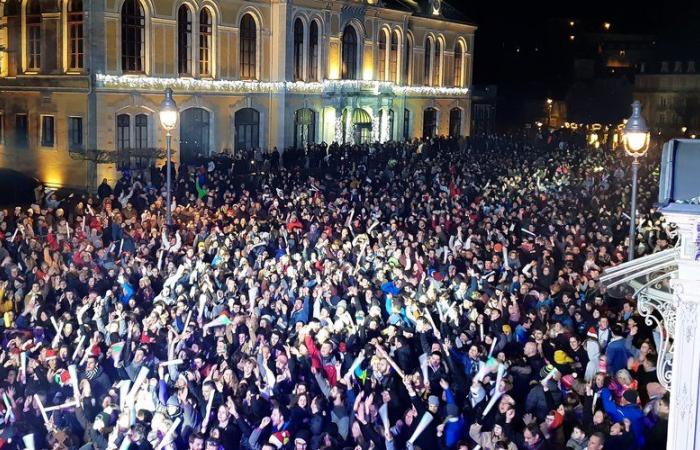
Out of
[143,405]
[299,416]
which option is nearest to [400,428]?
[299,416]

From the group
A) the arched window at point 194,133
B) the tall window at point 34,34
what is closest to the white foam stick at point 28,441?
the arched window at point 194,133

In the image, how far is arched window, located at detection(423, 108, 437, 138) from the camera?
56.6 metres

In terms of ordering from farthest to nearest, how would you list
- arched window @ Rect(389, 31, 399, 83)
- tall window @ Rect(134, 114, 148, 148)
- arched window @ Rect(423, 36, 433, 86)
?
arched window @ Rect(423, 36, 433, 86)
arched window @ Rect(389, 31, 399, 83)
tall window @ Rect(134, 114, 148, 148)

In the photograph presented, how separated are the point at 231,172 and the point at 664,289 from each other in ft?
75.9

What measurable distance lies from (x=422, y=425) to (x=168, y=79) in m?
29.0

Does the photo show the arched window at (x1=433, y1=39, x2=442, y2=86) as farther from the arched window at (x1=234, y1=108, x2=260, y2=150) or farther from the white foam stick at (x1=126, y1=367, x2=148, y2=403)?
the white foam stick at (x1=126, y1=367, x2=148, y2=403)

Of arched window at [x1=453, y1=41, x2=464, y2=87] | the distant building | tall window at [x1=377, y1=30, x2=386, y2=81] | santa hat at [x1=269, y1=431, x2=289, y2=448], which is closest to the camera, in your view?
santa hat at [x1=269, y1=431, x2=289, y2=448]

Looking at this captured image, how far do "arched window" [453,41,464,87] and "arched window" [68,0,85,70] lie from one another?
96.6 feet

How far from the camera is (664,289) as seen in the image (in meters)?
7.93

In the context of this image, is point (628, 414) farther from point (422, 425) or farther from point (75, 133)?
point (75, 133)

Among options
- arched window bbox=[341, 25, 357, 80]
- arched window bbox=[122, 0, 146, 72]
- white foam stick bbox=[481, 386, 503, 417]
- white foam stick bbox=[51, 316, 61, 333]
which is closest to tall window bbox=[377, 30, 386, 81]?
arched window bbox=[341, 25, 357, 80]

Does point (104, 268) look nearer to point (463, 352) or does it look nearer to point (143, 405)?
point (143, 405)

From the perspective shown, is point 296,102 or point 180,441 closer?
point 180,441

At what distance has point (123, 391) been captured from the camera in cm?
1198
